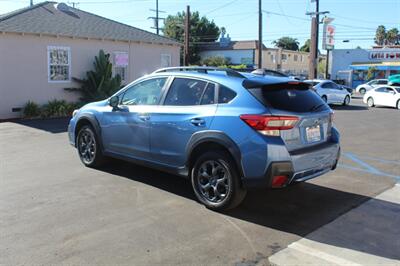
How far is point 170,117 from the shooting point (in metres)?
5.64

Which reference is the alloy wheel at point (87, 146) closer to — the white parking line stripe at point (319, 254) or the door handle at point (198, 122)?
the door handle at point (198, 122)

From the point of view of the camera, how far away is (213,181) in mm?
5219

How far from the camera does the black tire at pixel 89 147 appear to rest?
706 cm

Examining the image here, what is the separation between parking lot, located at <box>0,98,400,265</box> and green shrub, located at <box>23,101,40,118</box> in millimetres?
7879

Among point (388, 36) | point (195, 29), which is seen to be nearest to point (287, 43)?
point (388, 36)

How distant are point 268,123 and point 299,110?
0.61 metres

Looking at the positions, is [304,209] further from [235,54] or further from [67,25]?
[235,54]

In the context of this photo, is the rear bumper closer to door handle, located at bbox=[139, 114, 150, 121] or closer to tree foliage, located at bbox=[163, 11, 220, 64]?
door handle, located at bbox=[139, 114, 150, 121]

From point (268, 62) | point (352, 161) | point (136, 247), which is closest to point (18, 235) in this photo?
point (136, 247)

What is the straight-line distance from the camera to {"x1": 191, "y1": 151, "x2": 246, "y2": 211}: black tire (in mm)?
4965

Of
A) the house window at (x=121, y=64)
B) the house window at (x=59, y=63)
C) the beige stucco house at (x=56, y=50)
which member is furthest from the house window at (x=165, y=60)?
the house window at (x=59, y=63)

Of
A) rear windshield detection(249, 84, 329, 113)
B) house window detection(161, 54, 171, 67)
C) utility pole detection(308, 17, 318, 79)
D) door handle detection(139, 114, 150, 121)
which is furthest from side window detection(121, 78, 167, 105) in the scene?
utility pole detection(308, 17, 318, 79)

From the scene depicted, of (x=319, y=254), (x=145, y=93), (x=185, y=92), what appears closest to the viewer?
(x=319, y=254)

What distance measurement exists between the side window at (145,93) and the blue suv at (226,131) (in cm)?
2
